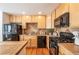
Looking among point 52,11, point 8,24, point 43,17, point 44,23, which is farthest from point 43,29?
point 8,24

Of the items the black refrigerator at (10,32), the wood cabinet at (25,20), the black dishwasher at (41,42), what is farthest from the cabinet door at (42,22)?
the black refrigerator at (10,32)

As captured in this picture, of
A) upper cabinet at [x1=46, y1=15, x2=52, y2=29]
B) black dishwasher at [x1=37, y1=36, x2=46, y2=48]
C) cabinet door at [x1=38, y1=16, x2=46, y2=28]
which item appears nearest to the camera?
black dishwasher at [x1=37, y1=36, x2=46, y2=48]

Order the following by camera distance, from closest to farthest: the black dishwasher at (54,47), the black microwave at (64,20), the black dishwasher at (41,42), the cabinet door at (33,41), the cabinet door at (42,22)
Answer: the black microwave at (64,20) → the black dishwasher at (54,47) → the cabinet door at (33,41) → the black dishwasher at (41,42) → the cabinet door at (42,22)

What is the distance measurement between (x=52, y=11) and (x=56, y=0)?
3.55 meters

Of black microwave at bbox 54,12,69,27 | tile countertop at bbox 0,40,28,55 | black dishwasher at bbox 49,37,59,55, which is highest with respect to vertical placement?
black microwave at bbox 54,12,69,27

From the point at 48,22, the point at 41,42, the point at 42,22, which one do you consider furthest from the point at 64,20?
the point at 42,22

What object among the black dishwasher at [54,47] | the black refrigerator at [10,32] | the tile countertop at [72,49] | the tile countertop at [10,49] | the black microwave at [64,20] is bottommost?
the black dishwasher at [54,47]

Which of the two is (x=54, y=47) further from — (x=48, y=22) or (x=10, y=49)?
(x=48, y=22)

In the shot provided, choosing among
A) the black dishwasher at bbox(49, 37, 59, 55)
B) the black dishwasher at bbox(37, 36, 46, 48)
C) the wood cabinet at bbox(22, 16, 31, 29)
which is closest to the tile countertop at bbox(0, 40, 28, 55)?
the black dishwasher at bbox(49, 37, 59, 55)

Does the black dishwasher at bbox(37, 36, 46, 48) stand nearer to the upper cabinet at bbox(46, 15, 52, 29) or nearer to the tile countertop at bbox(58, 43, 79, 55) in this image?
the upper cabinet at bbox(46, 15, 52, 29)

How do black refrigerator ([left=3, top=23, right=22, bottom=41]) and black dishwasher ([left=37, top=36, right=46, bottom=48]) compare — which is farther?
black dishwasher ([left=37, top=36, right=46, bottom=48])

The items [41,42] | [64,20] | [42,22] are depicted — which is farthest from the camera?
[42,22]

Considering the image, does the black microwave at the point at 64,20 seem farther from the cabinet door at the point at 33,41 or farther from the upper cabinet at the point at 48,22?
the upper cabinet at the point at 48,22

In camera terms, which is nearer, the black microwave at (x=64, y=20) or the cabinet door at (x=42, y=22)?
the black microwave at (x=64, y=20)
